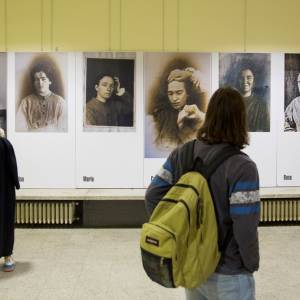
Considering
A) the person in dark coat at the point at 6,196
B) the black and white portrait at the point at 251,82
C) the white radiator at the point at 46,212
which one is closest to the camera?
the person in dark coat at the point at 6,196

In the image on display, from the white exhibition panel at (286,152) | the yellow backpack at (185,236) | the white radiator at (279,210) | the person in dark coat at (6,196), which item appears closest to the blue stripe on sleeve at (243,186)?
the yellow backpack at (185,236)

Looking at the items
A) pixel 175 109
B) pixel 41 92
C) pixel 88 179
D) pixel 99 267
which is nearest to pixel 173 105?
pixel 175 109

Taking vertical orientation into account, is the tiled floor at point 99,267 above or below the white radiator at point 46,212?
below

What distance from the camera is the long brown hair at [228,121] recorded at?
5.87ft

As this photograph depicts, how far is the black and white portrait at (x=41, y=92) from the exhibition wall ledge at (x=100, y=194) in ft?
3.26

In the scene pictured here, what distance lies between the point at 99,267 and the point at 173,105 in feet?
A: 9.67

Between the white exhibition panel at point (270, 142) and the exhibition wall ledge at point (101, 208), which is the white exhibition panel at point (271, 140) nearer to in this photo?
the white exhibition panel at point (270, 142)

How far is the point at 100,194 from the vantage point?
20.3 feet

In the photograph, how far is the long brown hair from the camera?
5.87ft

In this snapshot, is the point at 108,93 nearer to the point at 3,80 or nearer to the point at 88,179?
the point at 88,179

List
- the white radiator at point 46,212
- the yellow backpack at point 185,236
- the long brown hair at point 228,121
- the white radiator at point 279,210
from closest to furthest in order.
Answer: the yellow backpack at point 185,236 → the long brown hair at point 228,121 → the white radiator at point 46,212 → the white radiator at point 279,210

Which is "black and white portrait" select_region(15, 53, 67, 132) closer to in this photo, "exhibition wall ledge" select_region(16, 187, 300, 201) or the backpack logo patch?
"exhibition wall ledge" select_region(16, 187, 300, 201)

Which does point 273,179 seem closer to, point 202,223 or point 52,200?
point 52,200

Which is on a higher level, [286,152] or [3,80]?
[3,80]
